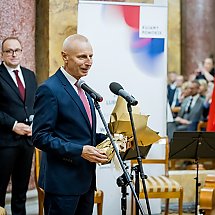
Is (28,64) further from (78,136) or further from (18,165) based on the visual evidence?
(78,136)

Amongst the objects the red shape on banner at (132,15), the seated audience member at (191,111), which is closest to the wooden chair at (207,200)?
the red shape on banner at (132,15)

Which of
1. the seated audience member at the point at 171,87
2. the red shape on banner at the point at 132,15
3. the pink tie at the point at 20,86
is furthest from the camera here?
the seated audience member at the point at 171,87

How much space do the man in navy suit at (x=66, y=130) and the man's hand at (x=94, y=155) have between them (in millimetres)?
23

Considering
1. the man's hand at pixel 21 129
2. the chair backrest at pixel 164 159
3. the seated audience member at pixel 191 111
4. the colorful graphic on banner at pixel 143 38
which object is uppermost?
the colorful graphic on banner at pixel 143 38

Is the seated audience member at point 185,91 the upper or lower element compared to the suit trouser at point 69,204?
upper

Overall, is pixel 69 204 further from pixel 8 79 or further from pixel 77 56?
pixel 8 79

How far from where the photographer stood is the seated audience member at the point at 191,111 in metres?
9.77

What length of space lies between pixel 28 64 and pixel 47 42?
0.28 meters

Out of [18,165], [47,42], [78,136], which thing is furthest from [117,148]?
[47,42]

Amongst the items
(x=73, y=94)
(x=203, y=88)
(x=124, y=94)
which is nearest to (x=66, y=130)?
(x=73, y=94)

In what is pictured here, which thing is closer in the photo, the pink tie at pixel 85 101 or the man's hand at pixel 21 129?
the pink tie at pixel 85 101

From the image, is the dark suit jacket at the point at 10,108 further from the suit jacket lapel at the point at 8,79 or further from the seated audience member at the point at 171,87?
the seated audience member at the point at 171,87

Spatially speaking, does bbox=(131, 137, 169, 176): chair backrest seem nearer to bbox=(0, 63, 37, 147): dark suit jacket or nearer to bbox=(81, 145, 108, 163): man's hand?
bbox=(0, 63, 37, 147): dark suit jacket

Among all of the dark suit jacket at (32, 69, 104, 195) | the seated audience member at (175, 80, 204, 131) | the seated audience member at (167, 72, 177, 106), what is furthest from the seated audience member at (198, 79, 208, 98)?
the dark suit jacket at (32, 69, 104, 195)
